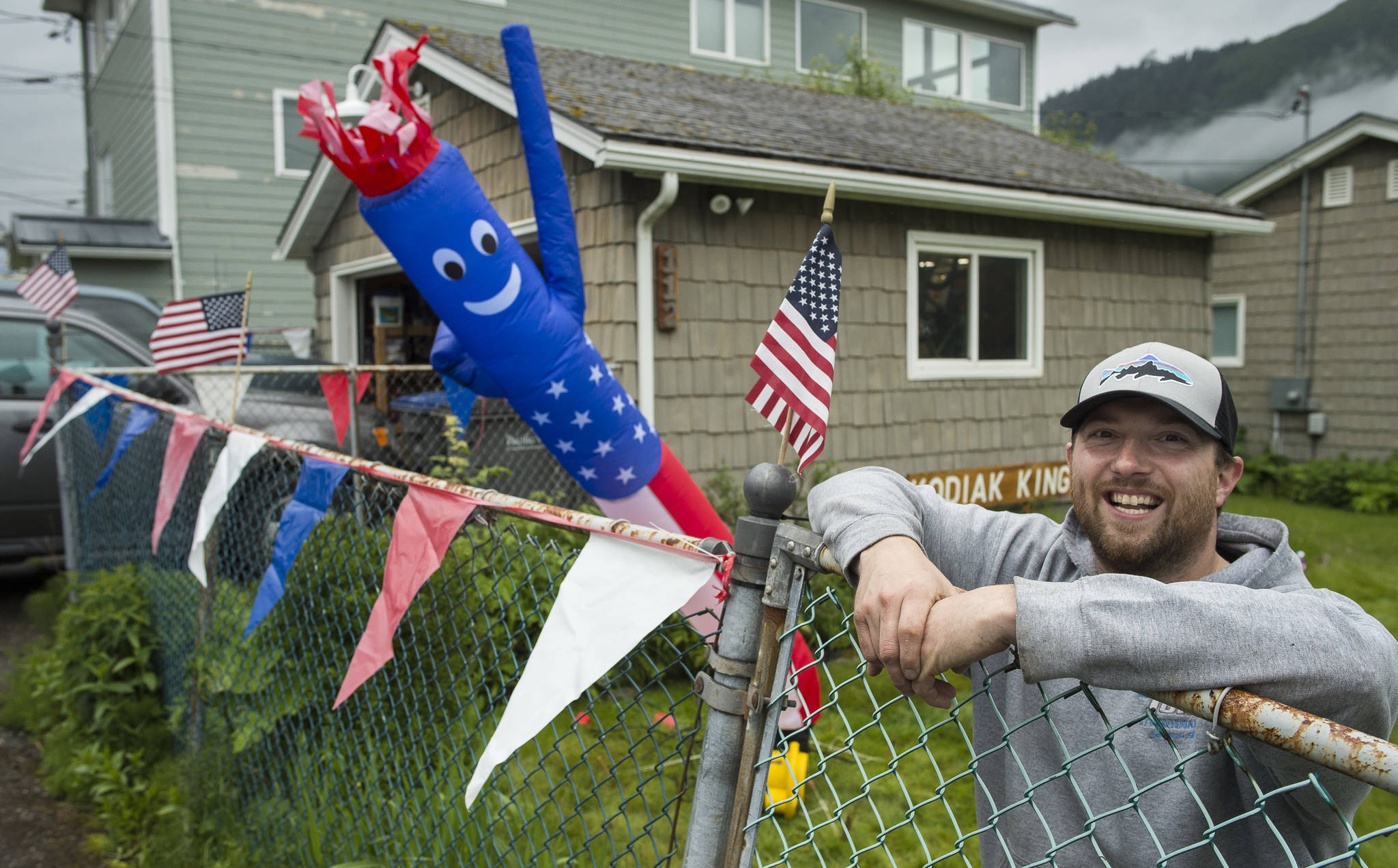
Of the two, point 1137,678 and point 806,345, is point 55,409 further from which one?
point 1137,678

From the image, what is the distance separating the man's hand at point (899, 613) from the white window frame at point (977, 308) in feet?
22.5

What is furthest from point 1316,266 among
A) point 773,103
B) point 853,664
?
point 853,664

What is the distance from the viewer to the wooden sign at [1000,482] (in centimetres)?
785

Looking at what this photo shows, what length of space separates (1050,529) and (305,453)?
1.80m

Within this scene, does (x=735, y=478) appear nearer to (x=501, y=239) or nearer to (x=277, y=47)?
(x=501, y=239)

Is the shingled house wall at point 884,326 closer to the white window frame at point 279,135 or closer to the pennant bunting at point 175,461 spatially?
the pennant bunting at point 175,461

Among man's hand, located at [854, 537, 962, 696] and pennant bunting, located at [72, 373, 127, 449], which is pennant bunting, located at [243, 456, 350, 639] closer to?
man's hand, located at [854, 537, 962, 696]

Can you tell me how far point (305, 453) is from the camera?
242cm

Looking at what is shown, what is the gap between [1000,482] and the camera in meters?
8.16

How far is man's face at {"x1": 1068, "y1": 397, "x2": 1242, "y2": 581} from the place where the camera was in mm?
1579

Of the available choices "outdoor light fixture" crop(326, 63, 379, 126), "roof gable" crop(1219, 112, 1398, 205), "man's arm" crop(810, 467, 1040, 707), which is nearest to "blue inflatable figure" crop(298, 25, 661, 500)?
"outdoor light fixture" crop(326, 63, 379, 126)

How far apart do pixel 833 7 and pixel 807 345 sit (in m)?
17.1

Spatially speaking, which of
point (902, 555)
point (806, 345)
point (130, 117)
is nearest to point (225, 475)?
Result: point (806, 345)

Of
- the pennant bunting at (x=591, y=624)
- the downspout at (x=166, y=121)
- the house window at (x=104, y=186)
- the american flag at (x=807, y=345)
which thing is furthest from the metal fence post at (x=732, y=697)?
the house window at (x=104, y=186)
